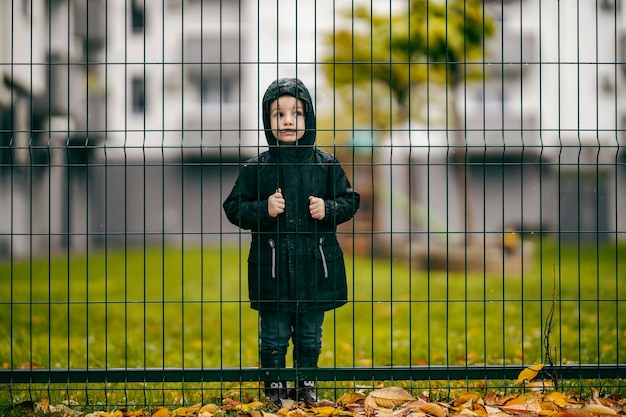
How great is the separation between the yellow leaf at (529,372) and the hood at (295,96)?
1505mm

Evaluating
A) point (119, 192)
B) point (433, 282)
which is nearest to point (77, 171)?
Result: point (119, 192)

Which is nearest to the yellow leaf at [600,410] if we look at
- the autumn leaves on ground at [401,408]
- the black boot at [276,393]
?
the autumn leaves on ground at [401,408]

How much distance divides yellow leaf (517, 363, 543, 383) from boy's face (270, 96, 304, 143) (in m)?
1.57

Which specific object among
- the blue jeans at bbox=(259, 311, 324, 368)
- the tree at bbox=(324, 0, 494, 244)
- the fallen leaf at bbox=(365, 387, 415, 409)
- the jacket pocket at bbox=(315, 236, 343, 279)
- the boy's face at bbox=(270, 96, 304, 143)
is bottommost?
the fallen leaf at bbox=(365, 387, 415, 409)

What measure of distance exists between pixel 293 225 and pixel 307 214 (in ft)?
0.30

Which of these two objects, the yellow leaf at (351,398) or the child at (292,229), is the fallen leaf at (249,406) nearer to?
the child at (292,229)

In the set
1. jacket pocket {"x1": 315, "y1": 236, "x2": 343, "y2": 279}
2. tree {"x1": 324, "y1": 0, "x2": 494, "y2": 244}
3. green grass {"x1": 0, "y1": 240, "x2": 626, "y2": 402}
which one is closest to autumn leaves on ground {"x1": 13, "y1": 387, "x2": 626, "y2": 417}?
green grass {"x1": 0, "y1": 240, "x2": 626, "y2": 402}

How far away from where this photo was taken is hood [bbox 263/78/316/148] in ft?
13.9

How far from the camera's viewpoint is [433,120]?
21094mm

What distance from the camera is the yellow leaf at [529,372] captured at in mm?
4191

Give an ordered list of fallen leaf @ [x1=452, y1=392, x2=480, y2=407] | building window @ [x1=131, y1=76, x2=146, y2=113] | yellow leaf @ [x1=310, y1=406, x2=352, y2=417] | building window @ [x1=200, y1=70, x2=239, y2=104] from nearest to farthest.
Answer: yellow leaf @ [x1=310, y1=406, x2=352, y2=417] → fallen leaf @ [x1=452, y1=392, x2=480, y2=407] → building window @ [x1=200, y1=70, x2=239, y2=104] → building window @ [x1=131, y1=76, x2=146, y2=113]

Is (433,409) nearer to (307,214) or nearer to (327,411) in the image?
(327,411)

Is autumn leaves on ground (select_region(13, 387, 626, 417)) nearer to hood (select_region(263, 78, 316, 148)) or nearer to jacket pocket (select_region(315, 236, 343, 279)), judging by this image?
jacket pocket (select_region(315, 236, 343, 279))

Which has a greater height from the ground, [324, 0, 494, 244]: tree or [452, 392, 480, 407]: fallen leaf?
[324, 0, 494, 244]: tree
